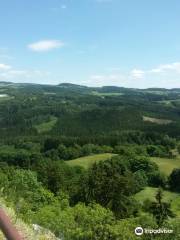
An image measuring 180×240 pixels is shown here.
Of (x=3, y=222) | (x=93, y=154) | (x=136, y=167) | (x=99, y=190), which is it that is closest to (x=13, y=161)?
(x=93, y=154)

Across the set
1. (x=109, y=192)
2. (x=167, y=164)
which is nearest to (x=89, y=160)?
(x=167, y=164)

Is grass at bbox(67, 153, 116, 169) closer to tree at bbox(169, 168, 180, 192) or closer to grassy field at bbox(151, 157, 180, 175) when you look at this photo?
grassy field at bbox(151, 157, 180, 175)

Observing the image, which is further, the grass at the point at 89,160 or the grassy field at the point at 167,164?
the grass at the point at 89,160

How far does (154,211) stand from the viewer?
77688 mm

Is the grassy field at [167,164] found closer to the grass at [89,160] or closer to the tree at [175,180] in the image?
the tree at [175,180]

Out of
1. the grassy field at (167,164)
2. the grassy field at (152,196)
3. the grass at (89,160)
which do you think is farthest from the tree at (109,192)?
the grass at (89,160)

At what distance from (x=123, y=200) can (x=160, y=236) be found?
35742 millimetres

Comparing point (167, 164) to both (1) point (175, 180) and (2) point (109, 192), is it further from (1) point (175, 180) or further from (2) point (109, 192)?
(2) point (109, 192)

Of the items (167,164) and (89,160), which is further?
(89,160)

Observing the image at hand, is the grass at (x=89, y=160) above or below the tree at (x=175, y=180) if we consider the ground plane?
below

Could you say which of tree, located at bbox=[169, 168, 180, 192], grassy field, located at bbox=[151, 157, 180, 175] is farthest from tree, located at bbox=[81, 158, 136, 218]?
grassy field, located at bbox=[151, 157, 180, 175]

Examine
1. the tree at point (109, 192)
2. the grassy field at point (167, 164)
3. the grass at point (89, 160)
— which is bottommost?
the grass at point (89, 160)

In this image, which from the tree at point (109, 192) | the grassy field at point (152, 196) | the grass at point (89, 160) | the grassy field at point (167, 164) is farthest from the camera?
the grass at point (89, 160)

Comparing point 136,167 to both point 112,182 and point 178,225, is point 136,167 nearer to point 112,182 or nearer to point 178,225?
point 112,182
